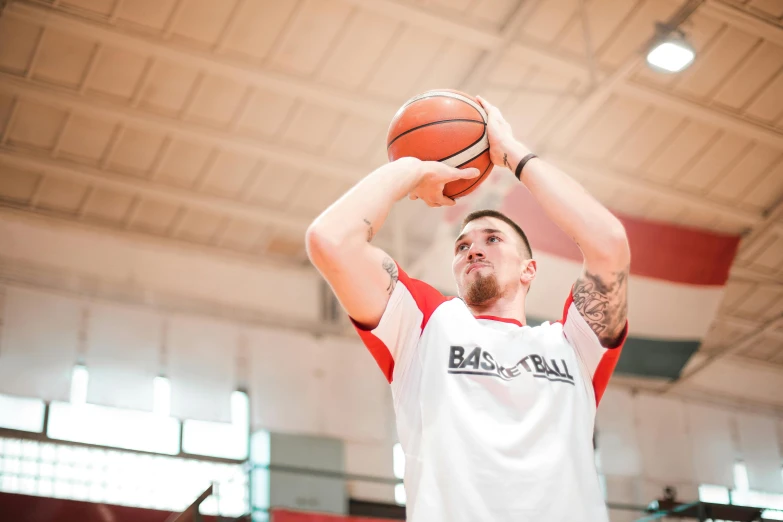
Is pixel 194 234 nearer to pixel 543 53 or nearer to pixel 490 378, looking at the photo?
pixel 543 53

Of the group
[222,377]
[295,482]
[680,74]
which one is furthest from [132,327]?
[680,74]

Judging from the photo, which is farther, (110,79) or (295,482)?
(295,482)

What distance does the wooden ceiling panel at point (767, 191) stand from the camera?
10836mm

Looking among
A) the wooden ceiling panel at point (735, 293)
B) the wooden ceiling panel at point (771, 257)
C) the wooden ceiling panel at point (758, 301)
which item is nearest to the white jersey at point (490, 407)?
the wooden ceiling panel at point (771, 257)

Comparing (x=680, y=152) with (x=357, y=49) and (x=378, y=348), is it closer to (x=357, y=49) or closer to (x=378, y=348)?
(x=357, y=49)

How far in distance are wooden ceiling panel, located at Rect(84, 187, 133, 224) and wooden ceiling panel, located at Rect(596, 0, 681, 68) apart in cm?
555

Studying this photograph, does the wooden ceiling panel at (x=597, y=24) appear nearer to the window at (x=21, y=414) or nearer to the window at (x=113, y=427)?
the window at (x=113, y=427)

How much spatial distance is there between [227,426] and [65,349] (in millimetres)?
2079

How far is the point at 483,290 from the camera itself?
2328 millimetres

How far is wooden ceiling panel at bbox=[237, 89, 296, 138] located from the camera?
29.5 ft

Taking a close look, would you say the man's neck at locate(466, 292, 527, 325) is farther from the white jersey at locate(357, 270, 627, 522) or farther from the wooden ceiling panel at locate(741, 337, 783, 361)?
the wooden ceiling panel at locate(741, 337, 783, 361)

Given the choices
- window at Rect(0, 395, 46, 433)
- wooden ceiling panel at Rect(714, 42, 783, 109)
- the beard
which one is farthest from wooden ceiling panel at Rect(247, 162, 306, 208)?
the beard

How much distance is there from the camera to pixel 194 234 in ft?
36.0

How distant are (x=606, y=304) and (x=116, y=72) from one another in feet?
24.2
